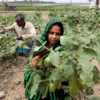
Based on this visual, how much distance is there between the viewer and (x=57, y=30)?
1.56m

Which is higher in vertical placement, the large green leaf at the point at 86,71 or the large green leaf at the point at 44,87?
the large green leaf at the point at 86,71

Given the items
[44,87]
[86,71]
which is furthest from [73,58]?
[44,87]

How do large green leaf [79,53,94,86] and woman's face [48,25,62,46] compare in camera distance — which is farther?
woman's face [48,25,62,46]

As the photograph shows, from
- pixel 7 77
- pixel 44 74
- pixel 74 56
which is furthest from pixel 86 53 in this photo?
pixel 7 77

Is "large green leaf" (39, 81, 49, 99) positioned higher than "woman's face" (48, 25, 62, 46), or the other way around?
"woman's face" (48, 25, 62, 46)

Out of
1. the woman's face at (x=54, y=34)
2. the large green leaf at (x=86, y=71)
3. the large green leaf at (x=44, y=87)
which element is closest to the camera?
the large green leaf at (x=86, y=71)

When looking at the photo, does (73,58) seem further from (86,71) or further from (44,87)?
(44,87)

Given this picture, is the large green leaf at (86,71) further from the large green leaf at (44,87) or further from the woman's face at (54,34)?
the woman's face at (54,34)

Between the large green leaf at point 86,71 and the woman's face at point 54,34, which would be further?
the woman's face at point 54,34

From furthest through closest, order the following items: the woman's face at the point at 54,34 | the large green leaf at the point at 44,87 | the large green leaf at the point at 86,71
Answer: the woman's face at the point at 54,34 < the large green leaf at the point at 44,87 < the large green leaf at the point at 86,71

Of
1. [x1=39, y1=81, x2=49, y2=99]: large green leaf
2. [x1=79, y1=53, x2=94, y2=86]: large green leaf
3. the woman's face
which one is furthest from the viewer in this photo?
the woman's face

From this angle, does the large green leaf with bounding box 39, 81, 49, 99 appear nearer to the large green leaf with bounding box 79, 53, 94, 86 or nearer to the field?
the field

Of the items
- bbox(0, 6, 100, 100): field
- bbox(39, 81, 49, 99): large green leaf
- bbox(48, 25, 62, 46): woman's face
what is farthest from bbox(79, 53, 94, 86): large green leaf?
bbox(48, 25, 62, 46): woman's face

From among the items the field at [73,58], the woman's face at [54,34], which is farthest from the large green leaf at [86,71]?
the woman's face at [54,34]
